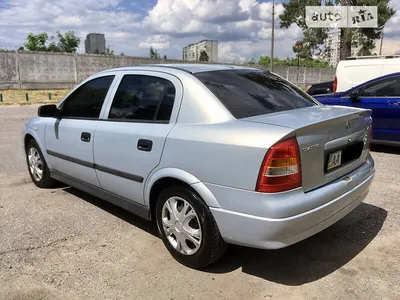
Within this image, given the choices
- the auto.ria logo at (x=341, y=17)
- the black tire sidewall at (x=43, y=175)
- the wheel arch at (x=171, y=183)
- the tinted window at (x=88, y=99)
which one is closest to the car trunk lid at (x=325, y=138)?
the wheel arch at (x=171, y=183)

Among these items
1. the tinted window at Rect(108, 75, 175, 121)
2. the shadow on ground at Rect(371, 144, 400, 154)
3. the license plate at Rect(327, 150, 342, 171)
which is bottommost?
the shadow on ground at Rect(371, 144, 400, 154)

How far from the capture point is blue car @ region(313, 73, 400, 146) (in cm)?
693

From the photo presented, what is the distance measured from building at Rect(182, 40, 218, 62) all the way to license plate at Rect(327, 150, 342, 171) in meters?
60.9

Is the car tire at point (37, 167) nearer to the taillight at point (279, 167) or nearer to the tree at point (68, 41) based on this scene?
the taillight at point (279, 167)

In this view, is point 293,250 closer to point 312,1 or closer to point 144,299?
point 144,299

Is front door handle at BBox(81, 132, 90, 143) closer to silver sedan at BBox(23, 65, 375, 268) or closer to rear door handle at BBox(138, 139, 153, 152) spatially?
silver sedan at BBox(23, 65, 375, 268)

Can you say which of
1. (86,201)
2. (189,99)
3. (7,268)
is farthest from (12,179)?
Result: (189,99)

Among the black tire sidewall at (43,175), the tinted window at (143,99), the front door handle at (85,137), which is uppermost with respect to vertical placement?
the tinted window at (143,99)

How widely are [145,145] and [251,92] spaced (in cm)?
103

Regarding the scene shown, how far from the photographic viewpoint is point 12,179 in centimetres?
561

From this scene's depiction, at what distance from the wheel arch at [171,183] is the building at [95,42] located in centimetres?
6117

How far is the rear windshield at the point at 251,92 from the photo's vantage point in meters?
3.04

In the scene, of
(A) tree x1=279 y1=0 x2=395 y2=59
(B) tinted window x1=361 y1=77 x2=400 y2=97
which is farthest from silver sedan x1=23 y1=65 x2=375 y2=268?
(A) tree x1=279 y1=0 x2=395 y2=59

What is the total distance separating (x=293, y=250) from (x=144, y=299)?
142cm
